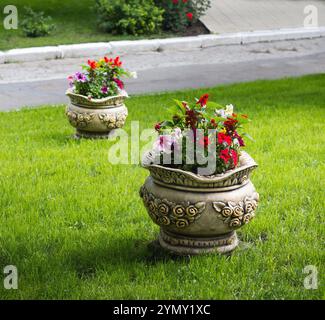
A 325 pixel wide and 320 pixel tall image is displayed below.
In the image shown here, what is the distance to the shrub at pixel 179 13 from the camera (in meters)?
17.1

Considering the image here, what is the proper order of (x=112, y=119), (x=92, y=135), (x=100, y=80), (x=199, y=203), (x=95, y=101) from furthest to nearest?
(x=92, y=135) < (x=100, y=80) < (x=112, y=119) < (x=95, y=101) < (x=199, y=203)

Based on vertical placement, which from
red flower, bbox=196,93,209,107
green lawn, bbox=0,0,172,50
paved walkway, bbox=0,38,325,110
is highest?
red flower, bbox=196,93,209,107

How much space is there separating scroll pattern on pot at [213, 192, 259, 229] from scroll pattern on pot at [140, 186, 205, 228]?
0.14 meters

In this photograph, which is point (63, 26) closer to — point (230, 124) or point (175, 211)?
point (230, 124)

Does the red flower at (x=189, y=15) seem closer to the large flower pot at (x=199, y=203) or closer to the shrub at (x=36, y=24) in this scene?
the shrub at (x=36, y=24)

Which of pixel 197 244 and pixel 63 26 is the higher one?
pixel 197 244

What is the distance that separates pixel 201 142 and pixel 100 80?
146 inches

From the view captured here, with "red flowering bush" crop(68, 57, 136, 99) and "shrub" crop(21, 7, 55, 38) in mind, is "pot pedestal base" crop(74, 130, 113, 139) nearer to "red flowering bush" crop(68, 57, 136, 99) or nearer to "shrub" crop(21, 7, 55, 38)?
"red flowering bush" crop(68, 57, 136, 99)

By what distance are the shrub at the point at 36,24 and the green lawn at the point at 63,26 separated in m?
0.15

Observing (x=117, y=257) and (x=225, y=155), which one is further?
(x=117, y=257)

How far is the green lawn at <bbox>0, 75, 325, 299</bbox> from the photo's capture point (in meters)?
4.94

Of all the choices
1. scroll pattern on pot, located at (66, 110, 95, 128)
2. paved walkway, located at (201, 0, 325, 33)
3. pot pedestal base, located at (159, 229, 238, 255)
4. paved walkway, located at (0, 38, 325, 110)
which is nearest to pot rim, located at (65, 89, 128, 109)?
scroll pattern on pot, located at (66, 110, 95, 128)

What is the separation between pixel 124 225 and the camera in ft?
20.0

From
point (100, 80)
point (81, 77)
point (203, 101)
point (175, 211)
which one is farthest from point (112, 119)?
point (175, 211)
